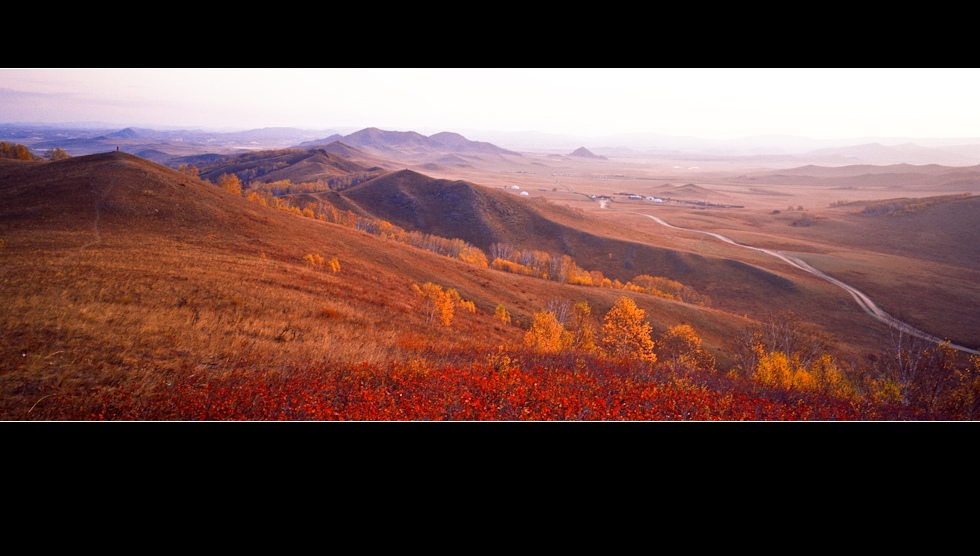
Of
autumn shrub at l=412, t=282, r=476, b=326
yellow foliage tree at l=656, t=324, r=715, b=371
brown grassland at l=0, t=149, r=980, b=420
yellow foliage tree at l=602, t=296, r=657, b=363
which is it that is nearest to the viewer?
brown grassland at l=0, t=149, r=980, b=420

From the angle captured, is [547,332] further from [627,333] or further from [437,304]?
[437,304]

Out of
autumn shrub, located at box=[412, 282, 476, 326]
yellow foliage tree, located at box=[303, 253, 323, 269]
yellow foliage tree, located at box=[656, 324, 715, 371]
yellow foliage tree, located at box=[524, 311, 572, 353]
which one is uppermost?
yellow foliage tree, located at box=[303, 253, 323, 269]

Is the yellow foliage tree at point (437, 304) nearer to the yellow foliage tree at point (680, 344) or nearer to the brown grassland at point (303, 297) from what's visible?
the brown grassland at point (303, 297)

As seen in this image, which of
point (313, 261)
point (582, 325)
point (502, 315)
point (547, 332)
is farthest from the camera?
point (502, 315)

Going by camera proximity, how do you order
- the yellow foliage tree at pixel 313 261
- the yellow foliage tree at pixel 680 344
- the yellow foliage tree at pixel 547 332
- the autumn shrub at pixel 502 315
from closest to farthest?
the yellow foliage tree at pixel 547 332, the yellow foliage tree at pixel 313 261, the yellow foliage tree at pixel 680 344, the autumn shrub at pixel 502 315

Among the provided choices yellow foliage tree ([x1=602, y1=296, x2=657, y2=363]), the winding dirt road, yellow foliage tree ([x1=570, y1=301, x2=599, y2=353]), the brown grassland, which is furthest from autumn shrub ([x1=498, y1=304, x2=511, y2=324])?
the winding dirt road

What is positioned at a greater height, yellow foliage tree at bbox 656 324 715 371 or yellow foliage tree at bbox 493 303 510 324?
yellow foliage tree at bbox 493 303 510 324

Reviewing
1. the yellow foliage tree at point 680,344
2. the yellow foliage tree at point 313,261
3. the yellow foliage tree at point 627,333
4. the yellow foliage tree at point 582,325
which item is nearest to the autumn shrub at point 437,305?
Answer: the yellow foliage tree at point 313,261

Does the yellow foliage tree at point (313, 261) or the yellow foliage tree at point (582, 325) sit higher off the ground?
the yellow foliage tree at point (313, 261)

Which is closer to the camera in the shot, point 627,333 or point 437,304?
point 437,304

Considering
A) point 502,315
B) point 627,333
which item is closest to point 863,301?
point 627,333

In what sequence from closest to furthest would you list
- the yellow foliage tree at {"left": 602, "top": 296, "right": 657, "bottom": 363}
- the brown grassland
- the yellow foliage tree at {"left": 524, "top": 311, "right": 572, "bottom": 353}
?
the brown grassland → the yellow foliage tree at {"left": 524, "top": 311, "right": 572, "bottom": 353} → the yellow foliage tree at {"left": 602, "top": 296, "right": 657, "bottom": 363}

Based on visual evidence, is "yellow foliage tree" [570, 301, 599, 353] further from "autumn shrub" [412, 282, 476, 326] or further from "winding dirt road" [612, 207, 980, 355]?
"winding dirt road" [612, 207, 980, 355]
